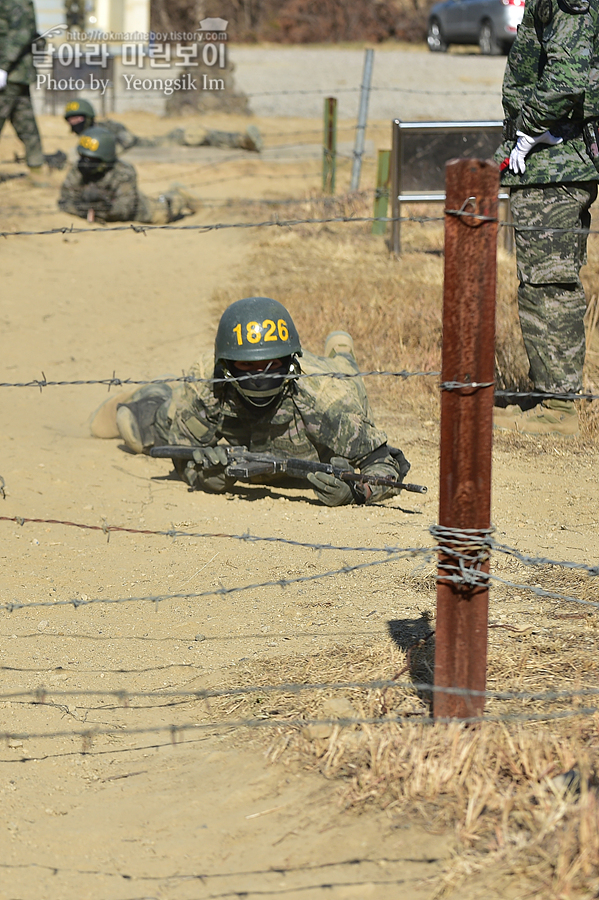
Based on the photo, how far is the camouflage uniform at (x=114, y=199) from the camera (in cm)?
1038

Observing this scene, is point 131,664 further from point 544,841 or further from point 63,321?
point 63,321

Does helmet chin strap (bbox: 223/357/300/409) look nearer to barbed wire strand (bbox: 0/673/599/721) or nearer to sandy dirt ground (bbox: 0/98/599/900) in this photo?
sandy dirt ground (bbox: 0/98/599/900)

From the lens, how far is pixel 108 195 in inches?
409

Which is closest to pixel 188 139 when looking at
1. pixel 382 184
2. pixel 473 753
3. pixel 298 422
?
pixel 382 184

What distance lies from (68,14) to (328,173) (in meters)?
11.5

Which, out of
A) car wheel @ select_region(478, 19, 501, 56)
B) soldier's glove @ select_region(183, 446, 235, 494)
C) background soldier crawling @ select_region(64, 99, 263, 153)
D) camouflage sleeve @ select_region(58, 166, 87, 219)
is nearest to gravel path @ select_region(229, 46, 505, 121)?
car wheel @ select_region(478, 19, 501, 56)

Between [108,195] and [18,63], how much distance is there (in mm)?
2397

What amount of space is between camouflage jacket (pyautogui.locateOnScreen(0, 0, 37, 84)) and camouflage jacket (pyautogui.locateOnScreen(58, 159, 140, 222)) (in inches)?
73.6

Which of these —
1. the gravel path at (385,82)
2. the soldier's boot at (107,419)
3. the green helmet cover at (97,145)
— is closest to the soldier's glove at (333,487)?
the soldier's boot at (107,419)

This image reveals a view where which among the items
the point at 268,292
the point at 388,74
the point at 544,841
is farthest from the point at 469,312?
the point at 388,74

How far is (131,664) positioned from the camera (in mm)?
3326

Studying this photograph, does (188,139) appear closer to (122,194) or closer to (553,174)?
(122,194)

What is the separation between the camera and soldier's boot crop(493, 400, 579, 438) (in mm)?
5586

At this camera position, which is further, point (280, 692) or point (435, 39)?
point (435, 39)
